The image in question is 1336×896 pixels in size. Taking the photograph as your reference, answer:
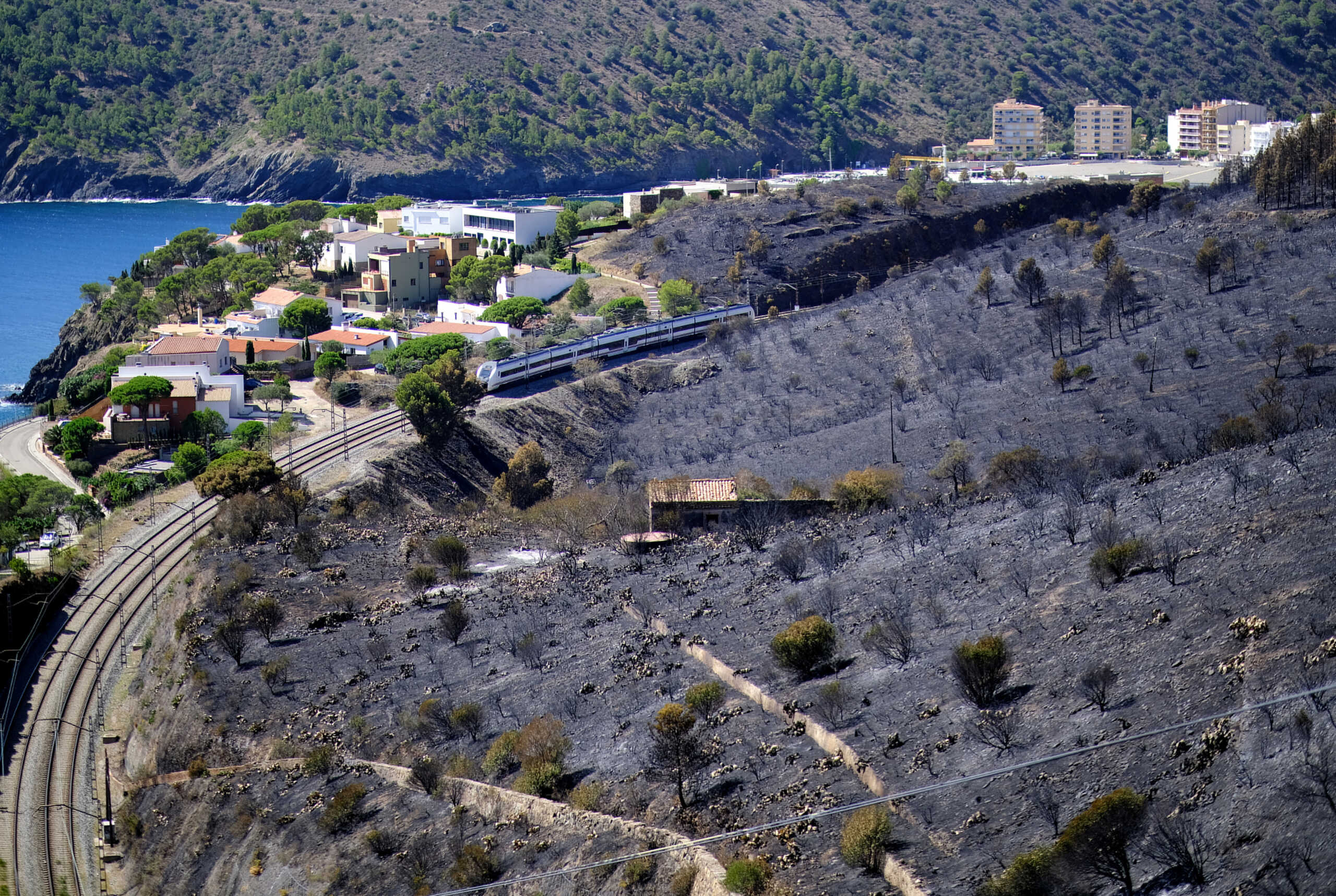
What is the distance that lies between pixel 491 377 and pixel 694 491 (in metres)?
16.2

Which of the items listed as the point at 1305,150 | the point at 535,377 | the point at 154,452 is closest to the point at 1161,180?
the point at 1305,150

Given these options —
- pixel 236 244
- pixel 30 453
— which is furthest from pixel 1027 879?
pixel 236 244

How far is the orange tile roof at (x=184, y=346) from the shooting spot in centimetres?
5212

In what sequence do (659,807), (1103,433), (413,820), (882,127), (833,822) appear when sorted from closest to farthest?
(833,822) < (659,807) < (413,820) < (1103,433) < (882,127)

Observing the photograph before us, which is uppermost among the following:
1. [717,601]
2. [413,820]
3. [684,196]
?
[684,196]

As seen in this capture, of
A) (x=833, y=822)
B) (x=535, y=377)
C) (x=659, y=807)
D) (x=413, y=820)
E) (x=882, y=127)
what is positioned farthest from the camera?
(x=882, y=127)

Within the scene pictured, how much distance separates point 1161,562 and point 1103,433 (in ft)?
58.3

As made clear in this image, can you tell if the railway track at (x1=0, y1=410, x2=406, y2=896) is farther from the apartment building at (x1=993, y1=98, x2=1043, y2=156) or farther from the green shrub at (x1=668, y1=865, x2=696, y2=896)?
the apartment building at (x1=993, y1=98, x2=1043, y2=156)

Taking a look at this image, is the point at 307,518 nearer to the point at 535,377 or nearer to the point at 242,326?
the point at 535,377

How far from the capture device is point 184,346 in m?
A: 52.8

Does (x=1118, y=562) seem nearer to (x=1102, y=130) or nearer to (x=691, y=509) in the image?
(x=691, y=509)

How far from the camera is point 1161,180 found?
281 feet

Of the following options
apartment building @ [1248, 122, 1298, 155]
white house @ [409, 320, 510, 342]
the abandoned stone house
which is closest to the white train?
white house @ [409, 320, 510, 342]

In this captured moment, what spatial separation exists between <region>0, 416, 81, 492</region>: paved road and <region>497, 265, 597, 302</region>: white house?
18381 millimetres
